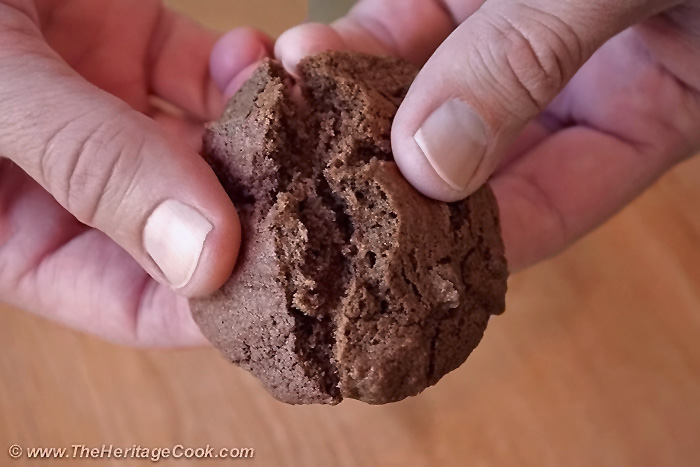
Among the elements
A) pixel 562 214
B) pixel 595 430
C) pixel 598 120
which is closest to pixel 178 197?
pixel 562 214

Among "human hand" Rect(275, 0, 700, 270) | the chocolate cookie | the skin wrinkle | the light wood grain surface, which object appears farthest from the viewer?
the light wood grain surface

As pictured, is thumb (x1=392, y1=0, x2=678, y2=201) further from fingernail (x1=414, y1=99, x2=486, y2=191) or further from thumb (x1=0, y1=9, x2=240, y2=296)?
thumb (x1=0, y1=9, x2=240, y2=296)

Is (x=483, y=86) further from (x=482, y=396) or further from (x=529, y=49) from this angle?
Answer: (x=482, y=396)

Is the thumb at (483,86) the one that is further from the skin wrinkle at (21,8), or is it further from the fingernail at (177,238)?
the skin wrinkle at (21,8)

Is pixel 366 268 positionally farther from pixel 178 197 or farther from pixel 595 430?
pixel 595 430

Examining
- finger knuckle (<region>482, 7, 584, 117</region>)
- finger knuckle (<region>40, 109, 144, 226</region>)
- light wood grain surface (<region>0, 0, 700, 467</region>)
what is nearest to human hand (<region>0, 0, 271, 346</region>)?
finger knuckle (<region>40, 109, 144, 226</region>)

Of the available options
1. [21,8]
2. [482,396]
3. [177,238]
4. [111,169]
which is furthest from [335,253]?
[482,396]
